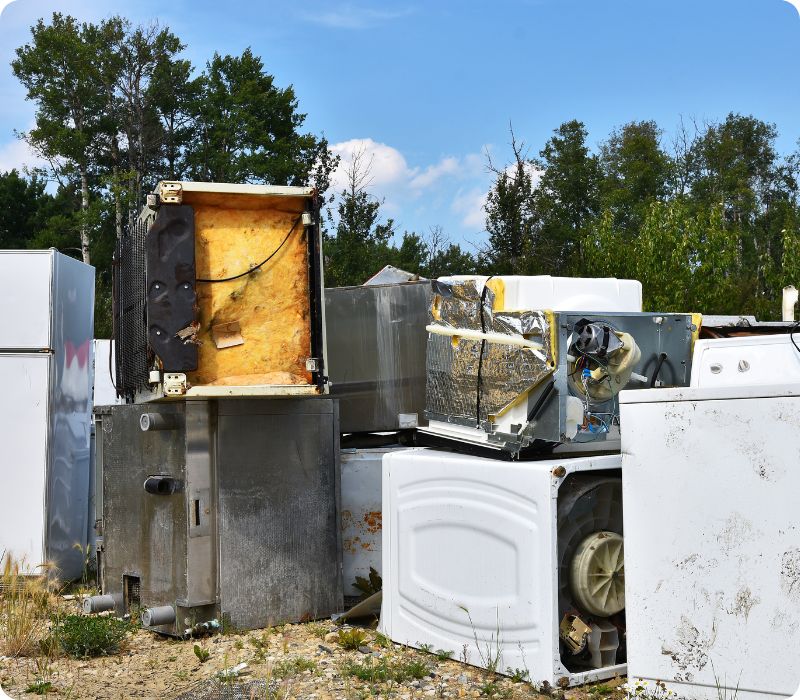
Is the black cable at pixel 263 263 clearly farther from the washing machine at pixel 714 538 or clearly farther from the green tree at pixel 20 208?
the green tree at pixel 20 208

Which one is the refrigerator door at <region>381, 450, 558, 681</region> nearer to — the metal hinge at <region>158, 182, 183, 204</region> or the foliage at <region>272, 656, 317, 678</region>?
the foliage at <region>272, 656, 317, 678</region>

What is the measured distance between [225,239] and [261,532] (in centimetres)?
163

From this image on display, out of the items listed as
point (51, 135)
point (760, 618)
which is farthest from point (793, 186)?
point (760, 618)

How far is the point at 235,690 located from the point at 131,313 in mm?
2461

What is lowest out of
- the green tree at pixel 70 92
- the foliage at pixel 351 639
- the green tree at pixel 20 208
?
the foliage at pixel 351 639

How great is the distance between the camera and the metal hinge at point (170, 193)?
5.02 metres

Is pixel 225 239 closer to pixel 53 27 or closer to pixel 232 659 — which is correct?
pixel 232 659

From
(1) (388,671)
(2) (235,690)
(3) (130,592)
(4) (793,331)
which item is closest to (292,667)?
(2) (235,690)

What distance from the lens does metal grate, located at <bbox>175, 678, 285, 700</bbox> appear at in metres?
4.20

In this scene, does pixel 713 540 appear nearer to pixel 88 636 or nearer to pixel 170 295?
pixel 170 295

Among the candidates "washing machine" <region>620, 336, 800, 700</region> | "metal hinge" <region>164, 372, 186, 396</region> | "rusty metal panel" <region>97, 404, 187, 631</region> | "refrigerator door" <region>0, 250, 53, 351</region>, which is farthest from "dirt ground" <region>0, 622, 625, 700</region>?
"refrigerator door" <region>0, 250, 53, 351</region>

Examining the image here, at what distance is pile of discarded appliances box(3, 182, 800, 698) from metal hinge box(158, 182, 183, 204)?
12 mm

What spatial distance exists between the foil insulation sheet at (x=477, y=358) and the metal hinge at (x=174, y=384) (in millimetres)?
1328

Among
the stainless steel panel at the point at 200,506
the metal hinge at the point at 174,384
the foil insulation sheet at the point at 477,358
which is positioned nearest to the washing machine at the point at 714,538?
the foil insulation sheet at the point at 477,358
